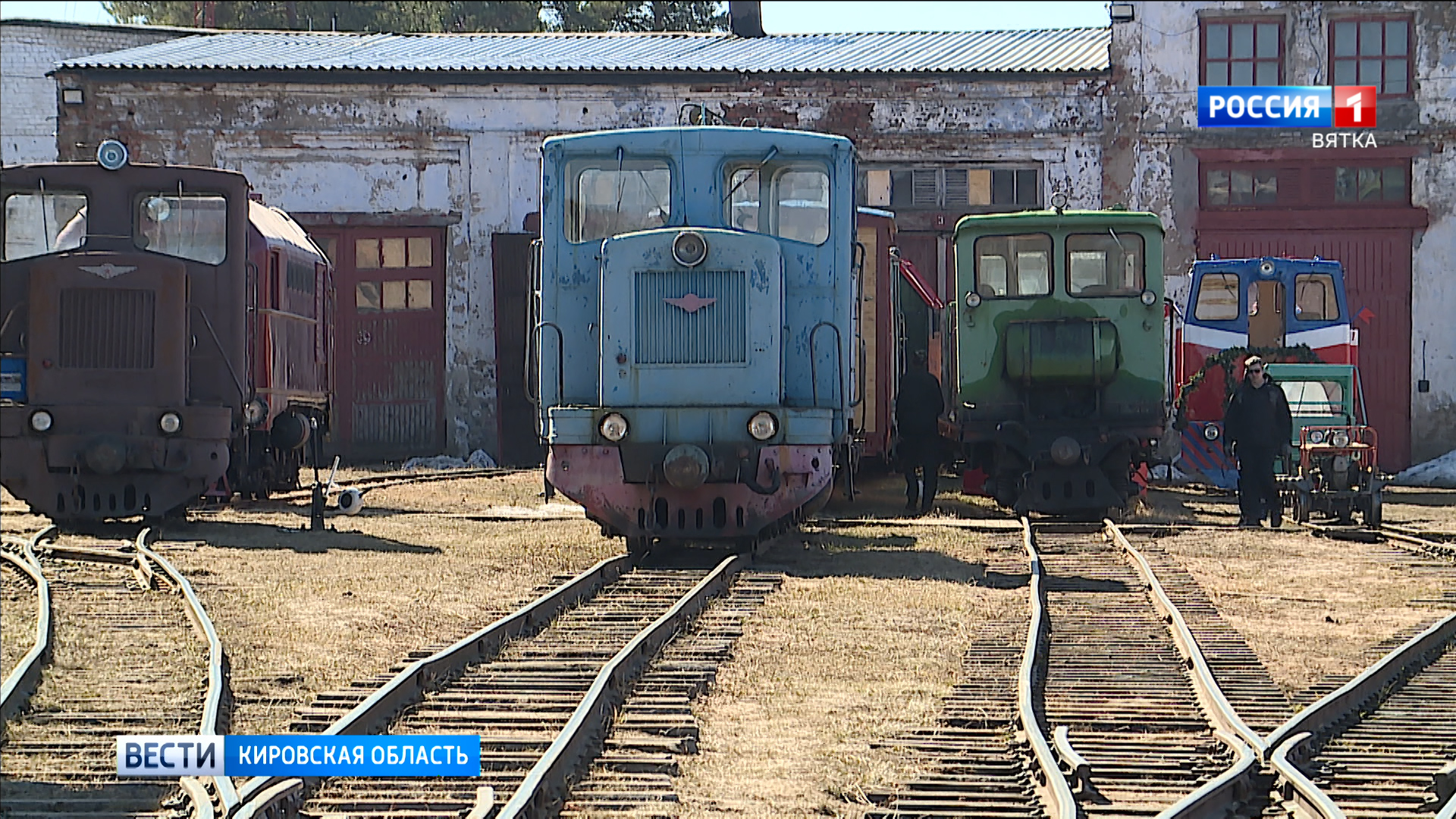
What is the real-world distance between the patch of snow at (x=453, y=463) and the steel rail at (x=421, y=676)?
52.1ft

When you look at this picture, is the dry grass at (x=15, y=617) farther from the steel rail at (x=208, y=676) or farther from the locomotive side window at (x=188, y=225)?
the locomotive side window at (x=188, y=225)

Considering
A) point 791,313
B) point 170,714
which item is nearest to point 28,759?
point 170,714

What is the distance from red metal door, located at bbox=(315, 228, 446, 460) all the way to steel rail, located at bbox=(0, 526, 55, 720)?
15611mm

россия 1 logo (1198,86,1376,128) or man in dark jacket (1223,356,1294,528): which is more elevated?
россия 1 logo (1198,86,1376,128)

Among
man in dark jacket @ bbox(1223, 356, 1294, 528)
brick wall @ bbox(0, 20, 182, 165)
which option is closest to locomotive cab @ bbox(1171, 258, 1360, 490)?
man in dark jacket @ bbox(1223, 356, 1294, 528)

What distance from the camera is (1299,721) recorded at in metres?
6.77

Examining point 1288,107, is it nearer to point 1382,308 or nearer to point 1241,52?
point 1241,52

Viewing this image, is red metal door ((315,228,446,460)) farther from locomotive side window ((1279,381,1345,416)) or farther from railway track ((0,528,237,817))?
railway track ((0,528,237,817))

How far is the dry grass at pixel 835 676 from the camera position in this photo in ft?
19.9

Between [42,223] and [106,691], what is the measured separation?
27.0 feet

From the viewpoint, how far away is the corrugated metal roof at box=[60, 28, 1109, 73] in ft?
90.4

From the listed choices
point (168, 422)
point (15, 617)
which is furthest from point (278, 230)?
point (15, 617)

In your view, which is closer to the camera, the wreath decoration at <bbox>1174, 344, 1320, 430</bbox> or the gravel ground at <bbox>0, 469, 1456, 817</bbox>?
the gravel ground at <bbox>0, 469, 1456, 817</bbox>

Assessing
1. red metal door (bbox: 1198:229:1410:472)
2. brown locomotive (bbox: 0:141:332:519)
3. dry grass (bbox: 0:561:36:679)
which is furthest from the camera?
red metal door (bbox: 1198:229:1410:472)
